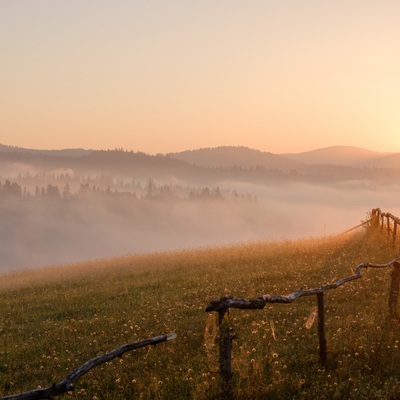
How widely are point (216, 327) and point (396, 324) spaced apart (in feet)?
20.0

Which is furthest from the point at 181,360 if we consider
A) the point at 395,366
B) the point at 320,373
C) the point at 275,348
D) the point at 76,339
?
the point at 76,339

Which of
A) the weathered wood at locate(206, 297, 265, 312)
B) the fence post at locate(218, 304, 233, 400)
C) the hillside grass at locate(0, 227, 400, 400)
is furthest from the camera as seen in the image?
the hillside grass at locate(0, 227, 400, 400)

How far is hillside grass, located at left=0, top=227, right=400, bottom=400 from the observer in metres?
9.99

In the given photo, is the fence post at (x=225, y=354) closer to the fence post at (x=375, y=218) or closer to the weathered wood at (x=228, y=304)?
the weathered wood at (x=228, y=304)

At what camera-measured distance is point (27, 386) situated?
12.5 m

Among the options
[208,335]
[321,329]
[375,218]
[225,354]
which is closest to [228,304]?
→ [225,354]

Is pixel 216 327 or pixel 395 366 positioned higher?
pixel 216 327

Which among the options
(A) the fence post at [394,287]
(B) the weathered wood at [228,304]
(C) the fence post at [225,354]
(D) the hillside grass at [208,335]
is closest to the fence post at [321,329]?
(D) the hillside grass at [208,335]

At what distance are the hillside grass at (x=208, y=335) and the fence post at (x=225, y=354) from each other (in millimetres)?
297

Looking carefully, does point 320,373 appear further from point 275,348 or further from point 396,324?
point 396,324

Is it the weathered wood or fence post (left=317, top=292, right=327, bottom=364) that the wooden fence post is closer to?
fence post (left=317, top=292, right=327, bottom=364)

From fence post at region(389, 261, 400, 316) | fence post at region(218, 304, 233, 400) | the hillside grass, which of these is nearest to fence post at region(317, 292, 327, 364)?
the hillside grass

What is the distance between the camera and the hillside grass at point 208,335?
32.8 ft

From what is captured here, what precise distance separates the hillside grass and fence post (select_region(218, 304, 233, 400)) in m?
0.30
